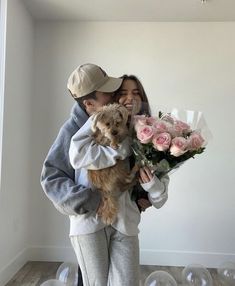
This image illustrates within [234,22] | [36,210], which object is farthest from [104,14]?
[36,210]

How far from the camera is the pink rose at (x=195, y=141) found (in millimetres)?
1317

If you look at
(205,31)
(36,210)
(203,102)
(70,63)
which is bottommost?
(36,210)

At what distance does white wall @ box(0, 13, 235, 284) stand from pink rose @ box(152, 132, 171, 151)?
2.30 meters

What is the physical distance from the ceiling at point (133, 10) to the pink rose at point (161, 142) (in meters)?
2.19

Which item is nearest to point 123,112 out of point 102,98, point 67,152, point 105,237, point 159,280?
point 102,98

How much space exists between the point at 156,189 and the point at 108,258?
1.03 feet

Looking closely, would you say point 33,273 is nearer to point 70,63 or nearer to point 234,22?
point 70,63

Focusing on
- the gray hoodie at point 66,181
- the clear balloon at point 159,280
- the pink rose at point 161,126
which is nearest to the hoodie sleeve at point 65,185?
the gray hoodie at point 66,181

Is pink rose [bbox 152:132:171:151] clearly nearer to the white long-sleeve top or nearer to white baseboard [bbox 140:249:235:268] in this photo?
the white long-sleeve top

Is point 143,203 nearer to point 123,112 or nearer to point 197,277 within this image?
point 123,112

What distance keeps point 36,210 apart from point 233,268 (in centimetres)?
189

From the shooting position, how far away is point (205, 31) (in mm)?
3561

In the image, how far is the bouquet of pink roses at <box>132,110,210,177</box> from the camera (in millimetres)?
1288

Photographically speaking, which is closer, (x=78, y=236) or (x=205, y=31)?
(x=78, y=236)
